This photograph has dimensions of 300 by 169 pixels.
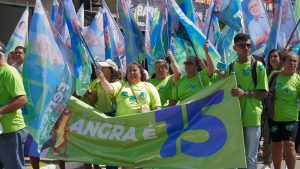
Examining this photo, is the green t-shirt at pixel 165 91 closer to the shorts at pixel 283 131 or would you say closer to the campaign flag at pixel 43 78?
the shorts at pixel 283 131

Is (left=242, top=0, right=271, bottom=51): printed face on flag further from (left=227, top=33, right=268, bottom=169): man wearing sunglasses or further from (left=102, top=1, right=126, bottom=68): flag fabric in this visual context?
(left=227, top=33, right=268, bottom=169): man wearing sunglasses

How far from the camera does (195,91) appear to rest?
748 cm

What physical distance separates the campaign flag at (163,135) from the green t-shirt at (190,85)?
1.87 ft

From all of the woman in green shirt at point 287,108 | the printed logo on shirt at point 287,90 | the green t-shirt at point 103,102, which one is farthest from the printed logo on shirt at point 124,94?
the printed logo on shirt at point 287,90

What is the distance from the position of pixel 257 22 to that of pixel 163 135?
4707 mm

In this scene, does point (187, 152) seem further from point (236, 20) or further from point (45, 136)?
point (236, 20)

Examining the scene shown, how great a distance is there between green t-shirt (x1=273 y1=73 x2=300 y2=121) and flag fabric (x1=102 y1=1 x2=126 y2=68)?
343 centimetres

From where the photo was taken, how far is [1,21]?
56.3 ft

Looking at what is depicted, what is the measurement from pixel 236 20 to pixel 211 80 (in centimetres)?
113

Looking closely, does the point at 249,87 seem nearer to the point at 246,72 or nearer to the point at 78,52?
the point at 246,72

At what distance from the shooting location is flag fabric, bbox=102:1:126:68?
10488 mm

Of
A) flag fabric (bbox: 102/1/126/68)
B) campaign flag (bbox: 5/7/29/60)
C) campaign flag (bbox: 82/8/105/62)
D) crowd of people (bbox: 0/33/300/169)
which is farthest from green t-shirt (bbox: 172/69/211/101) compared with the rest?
campaign flag (bbox: 5/7/29/60)

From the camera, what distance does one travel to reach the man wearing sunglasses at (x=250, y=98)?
6750 millimetres

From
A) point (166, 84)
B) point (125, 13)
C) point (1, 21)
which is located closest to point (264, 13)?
point (125, 13)
